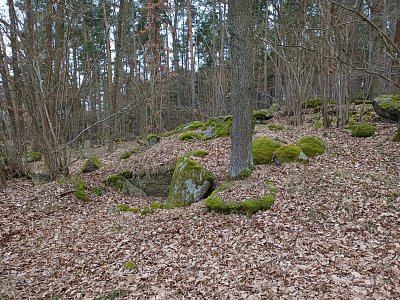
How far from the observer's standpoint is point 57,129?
8836 millimetres

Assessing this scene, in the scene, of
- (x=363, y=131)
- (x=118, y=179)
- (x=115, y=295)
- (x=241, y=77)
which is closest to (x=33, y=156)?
(x=118, y=179)

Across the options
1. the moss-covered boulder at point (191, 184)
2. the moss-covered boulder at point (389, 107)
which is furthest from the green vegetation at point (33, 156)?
the moss-covered boulder at point (389, 107)

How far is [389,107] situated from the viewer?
32.0 feet

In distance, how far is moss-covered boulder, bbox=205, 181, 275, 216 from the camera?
5934mm

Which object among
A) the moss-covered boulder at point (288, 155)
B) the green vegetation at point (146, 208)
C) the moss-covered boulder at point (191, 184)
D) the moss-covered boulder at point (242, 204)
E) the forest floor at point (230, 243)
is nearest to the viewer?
the forest floor at point (230, 243)

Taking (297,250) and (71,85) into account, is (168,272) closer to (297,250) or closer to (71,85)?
(297,250)

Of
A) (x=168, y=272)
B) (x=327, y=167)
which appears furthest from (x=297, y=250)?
(x=327, y=167)

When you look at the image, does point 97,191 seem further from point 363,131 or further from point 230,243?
point 363,131

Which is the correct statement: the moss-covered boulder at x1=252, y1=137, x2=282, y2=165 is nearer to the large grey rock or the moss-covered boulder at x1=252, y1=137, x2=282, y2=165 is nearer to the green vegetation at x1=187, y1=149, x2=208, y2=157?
the green vegetation at x1=187, y1=149, x2=208, y2=157

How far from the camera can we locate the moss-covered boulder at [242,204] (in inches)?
234

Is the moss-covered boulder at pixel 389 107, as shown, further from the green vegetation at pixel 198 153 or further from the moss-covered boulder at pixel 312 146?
the green vegetation at pixel 198 153

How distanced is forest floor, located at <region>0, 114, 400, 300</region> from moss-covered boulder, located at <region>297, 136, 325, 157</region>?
311 millimetres

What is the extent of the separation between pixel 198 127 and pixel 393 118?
7018mm

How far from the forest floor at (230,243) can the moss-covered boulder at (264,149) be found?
0.38 meters
